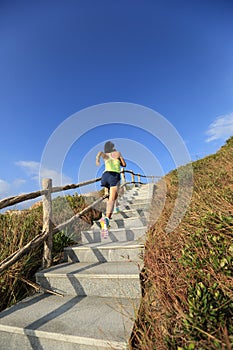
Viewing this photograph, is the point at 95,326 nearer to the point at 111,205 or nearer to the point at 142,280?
the point at 142,280

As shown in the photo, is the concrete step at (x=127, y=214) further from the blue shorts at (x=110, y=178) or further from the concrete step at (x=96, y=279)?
the concrete step at (x=96, y=279)

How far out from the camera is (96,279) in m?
2.89

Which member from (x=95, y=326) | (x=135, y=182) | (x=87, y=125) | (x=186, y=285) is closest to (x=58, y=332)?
(x=95, y=326)

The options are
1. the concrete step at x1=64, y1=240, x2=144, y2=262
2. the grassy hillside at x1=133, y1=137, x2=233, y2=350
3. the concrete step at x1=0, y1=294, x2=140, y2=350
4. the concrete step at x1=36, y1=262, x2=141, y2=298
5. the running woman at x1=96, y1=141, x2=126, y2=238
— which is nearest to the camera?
the grassy hillside at x1=133, y1=137, x2=233, y2=350

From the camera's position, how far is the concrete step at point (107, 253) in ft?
11.2

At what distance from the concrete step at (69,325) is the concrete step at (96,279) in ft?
0.34

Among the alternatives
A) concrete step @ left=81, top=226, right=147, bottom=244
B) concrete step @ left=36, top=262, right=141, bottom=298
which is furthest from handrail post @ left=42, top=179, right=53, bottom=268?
concrete step @ left=81, top=226, right=147, bottom=244

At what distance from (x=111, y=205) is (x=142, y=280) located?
2.49m

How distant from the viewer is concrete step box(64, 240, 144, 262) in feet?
11.2

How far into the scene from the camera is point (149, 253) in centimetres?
290

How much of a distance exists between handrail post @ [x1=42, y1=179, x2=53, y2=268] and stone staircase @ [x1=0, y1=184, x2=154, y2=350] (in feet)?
0.67

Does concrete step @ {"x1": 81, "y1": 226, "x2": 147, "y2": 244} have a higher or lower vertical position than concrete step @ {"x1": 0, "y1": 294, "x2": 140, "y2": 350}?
higher

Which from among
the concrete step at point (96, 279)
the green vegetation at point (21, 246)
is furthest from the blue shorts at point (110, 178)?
the concrete step at point (96, 279)

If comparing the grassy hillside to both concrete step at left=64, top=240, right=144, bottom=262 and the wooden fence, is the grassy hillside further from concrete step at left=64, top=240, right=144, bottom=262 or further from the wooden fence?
the wooden fence
